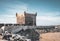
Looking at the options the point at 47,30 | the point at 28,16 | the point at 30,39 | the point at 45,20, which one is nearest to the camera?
the point at 30,39

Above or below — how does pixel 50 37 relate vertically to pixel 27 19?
below

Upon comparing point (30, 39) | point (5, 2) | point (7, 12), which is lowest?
point (30, 39)

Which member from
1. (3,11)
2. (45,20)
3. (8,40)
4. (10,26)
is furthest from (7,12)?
(45,20)

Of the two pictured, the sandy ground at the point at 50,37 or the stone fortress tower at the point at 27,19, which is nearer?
the sandy ground at the point at 50,37

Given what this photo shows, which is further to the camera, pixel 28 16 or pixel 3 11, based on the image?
pixel 28 16

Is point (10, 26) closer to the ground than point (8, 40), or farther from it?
farther from it

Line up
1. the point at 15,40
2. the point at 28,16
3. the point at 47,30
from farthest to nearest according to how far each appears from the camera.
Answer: the point at 28,16
the point at 47,30
the point at 15,40

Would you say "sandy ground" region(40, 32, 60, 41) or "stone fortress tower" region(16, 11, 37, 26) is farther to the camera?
"stone fortress tower" region(16, 11, 37, 26)

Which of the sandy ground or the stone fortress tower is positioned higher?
the stone fortress tower

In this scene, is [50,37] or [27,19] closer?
[50,37]

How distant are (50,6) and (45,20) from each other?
526 millimetres

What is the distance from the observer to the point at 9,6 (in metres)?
4.16

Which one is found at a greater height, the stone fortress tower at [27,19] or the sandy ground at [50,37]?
the stone fortress tower at [27,19]

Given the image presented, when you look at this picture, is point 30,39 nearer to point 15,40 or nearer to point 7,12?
point 15,40
